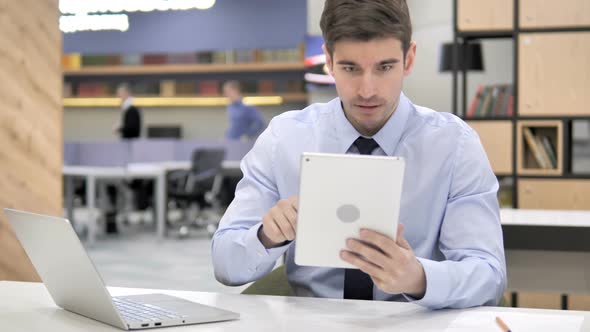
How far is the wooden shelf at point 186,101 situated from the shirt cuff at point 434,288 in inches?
419

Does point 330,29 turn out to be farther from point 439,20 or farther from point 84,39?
point 84,39

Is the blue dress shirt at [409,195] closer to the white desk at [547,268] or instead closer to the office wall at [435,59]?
the white desk at [547,268]

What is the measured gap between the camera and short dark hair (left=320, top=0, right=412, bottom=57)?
163cm

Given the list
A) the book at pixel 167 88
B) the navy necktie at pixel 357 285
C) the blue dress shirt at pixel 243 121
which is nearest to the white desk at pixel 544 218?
the navy necktie at pixel 357 285

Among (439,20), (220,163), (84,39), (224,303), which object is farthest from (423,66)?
(84,39)

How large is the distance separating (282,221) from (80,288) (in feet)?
1.30

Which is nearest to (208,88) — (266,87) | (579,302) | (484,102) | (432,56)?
(266,87)

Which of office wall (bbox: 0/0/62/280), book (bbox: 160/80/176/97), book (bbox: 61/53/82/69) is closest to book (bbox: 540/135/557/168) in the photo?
office wall (bbox: 0/0/62/280)

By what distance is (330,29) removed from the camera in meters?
1.69

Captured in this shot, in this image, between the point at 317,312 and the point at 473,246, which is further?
the point at 473,246

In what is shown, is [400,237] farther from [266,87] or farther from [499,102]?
[266,87]

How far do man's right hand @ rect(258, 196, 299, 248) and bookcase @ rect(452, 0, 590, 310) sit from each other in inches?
135

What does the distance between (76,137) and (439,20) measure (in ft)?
27.1

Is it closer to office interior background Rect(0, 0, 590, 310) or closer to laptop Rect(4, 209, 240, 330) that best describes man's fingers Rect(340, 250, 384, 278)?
laptop Rect(4, 209, 240, 330)
